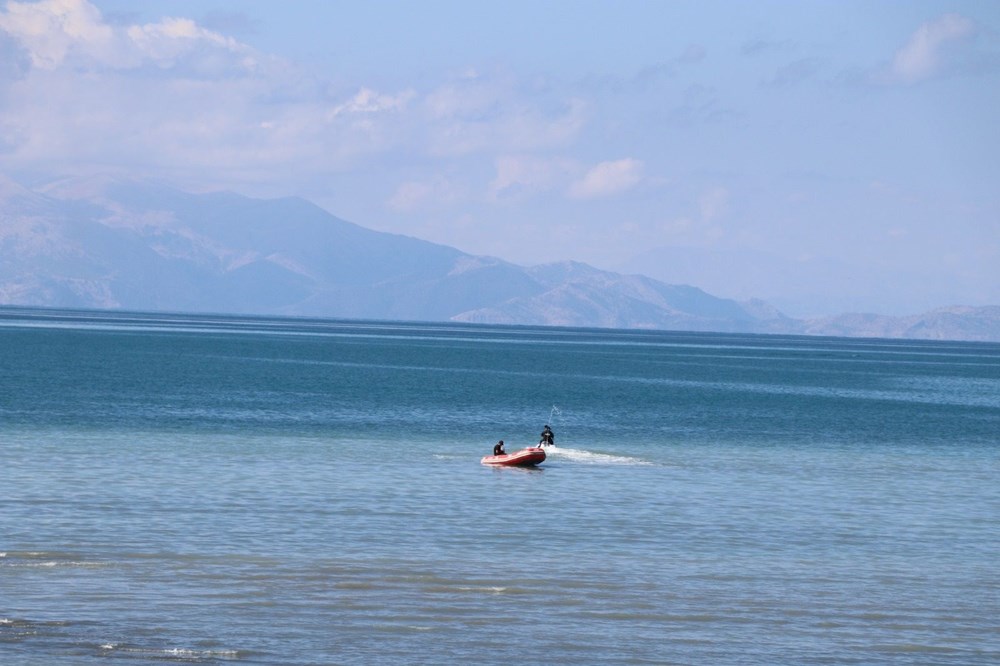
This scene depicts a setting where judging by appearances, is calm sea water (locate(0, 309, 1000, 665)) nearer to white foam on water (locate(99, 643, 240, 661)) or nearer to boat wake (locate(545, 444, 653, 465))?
white foam on water (locate(99, 643, 240, 661))

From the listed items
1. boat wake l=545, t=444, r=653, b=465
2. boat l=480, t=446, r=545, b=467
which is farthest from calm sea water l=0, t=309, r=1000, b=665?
boat l=480, t=446, r=545, b=467

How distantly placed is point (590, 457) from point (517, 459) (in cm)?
715

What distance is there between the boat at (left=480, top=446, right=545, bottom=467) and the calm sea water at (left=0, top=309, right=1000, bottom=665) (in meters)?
0.88

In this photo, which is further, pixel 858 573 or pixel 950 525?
pixel 950 525

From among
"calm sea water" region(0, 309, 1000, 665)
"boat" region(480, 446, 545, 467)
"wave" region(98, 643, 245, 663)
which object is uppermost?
"boat" region(480, 446, 545, 467)

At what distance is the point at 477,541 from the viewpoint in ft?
135

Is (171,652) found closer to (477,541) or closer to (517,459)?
(477,541)

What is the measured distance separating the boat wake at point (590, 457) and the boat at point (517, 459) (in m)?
3.73

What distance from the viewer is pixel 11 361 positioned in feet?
473

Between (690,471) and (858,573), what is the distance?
24.5 metres

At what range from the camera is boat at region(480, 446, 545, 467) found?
6231 cm

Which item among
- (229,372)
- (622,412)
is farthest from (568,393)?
(229,372)

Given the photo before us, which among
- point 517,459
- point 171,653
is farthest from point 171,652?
point 517,459

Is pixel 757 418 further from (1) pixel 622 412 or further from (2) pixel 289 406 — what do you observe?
(2) pixel 289 406
